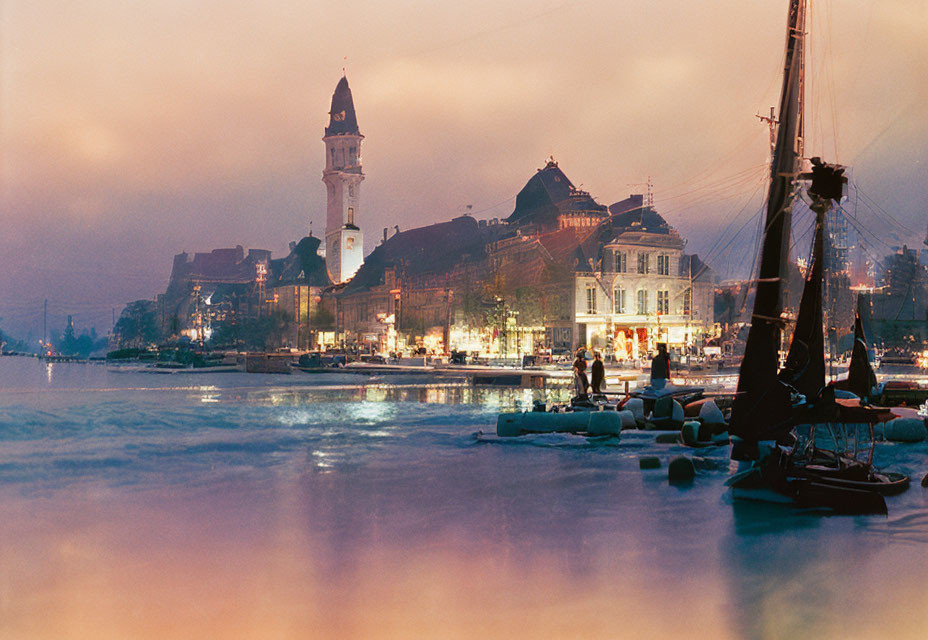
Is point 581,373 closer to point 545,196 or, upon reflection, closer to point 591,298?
point 591,298

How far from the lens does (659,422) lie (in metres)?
20.8

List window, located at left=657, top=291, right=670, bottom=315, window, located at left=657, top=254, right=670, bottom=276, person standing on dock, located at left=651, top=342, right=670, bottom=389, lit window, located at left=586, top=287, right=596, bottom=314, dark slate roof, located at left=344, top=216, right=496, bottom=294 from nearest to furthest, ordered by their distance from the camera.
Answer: person standing on dock, located at left=651, top=342, right=670, bottom=389, lit window, located at left=586, top=287, right=596, bottom=314, window, located at left=657, top=291, right=670, bottom=315, window, located at left=657, top=254, right=670, bottom=276, dark slate roof, located at left=344, top=216, right=496, bottom=294

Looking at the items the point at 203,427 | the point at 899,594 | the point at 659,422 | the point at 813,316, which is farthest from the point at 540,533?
the point at 203,427

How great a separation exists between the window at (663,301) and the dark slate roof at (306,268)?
Result: 224ft

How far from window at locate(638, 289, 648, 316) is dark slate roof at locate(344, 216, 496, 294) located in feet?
52.1

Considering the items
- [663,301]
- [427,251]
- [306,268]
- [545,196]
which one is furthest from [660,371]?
[306,268]

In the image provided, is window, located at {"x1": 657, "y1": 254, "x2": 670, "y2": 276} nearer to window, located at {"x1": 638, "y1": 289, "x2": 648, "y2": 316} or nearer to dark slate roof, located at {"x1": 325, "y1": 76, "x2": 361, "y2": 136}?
window, located at {"x1": 638, "y1": 289, "x2": 648, "y2": 316}

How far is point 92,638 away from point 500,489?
7.80m

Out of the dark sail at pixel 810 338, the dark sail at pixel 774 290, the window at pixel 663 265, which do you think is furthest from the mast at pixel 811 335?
the window at pixel 663 265

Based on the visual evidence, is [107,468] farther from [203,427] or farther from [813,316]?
[813,316]

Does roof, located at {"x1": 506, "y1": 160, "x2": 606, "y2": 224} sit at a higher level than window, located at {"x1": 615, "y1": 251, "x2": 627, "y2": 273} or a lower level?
higher

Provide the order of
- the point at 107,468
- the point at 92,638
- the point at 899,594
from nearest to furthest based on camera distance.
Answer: the point at 92,638 < the point at 899,594 < the point at 107,468

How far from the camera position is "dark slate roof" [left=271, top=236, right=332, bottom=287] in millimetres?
121000

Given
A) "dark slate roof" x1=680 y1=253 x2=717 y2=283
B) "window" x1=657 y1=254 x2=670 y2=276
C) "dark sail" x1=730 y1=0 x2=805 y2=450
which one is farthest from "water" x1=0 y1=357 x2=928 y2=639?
"dark slate roof" x1=680 y1=253 x2=717 y2=283
